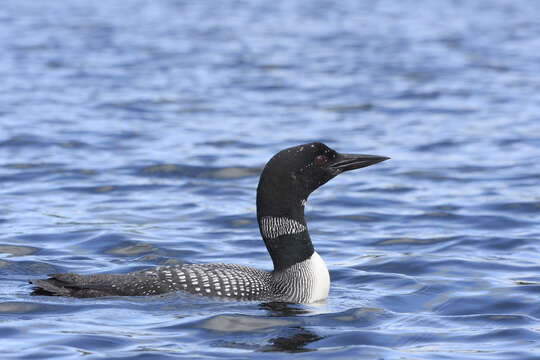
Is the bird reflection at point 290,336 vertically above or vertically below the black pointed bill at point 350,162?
below

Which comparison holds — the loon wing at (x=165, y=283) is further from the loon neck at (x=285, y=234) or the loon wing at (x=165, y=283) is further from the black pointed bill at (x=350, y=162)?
the black pointed bill at (x=350, y=162)

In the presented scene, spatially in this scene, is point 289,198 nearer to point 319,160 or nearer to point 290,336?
point 319,160

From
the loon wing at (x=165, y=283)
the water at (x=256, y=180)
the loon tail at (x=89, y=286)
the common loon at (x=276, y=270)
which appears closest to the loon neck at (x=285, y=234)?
the common loon at (x=276, y=270)

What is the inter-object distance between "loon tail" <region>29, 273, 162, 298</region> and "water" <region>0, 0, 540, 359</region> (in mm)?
62

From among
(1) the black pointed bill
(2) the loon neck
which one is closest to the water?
(2) the loon neck

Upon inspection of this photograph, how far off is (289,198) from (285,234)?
228mm

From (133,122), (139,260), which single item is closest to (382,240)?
(139,260)

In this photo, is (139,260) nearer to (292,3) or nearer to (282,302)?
(282,302)

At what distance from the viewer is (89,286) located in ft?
19.7

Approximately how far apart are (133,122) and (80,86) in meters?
2.98

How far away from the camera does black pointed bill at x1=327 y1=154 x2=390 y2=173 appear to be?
662cm

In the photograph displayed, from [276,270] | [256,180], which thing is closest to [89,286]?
[276,270]

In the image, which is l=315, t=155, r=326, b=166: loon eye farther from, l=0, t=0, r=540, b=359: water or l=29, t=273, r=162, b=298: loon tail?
l=29, t=273, r=162, b=298: loon tail

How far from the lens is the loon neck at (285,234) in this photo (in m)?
6.45
